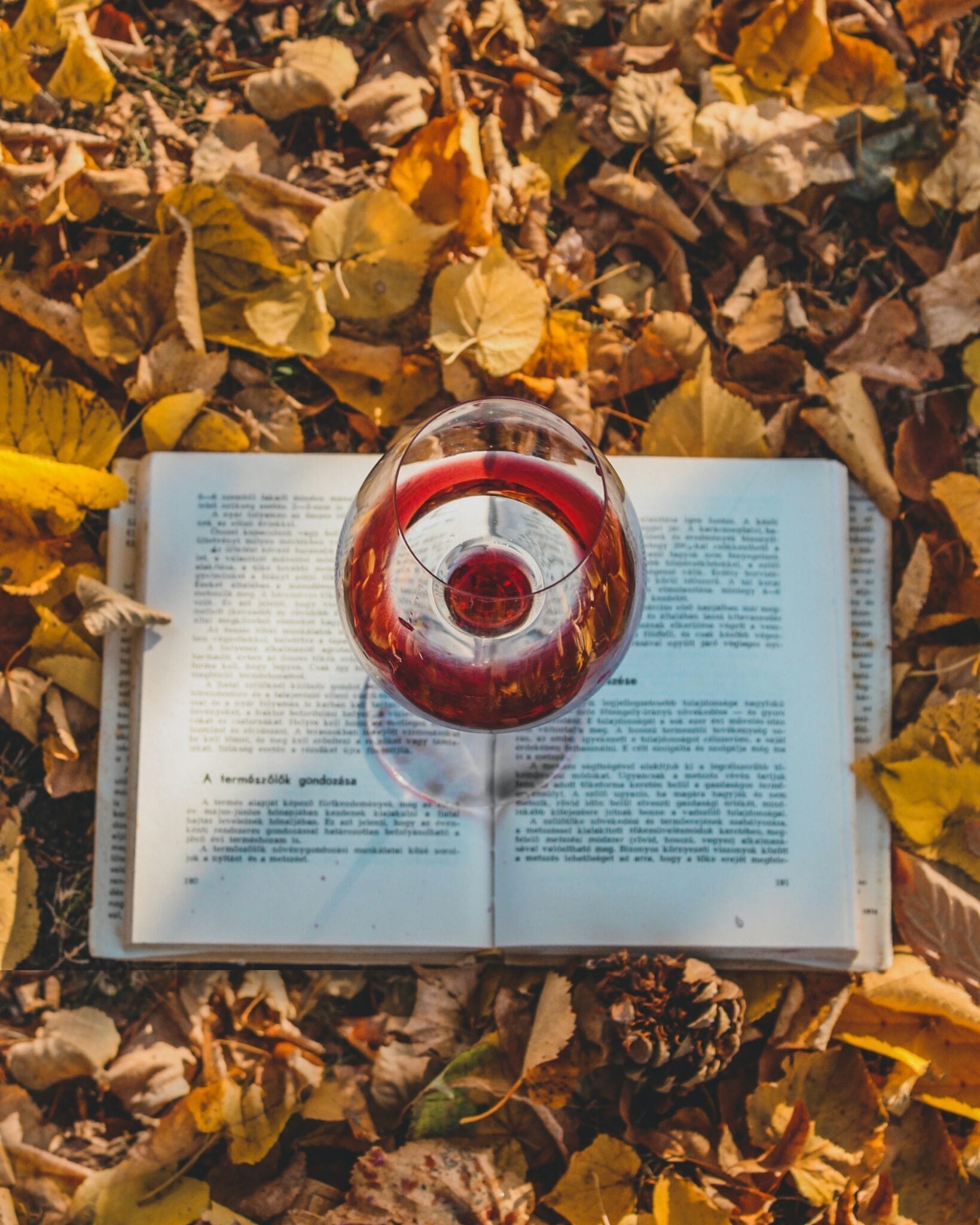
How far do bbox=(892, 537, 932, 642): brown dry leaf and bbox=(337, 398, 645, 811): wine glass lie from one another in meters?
0.38

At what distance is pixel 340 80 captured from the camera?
1136mm

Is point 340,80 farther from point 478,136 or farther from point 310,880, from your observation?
point 310,880

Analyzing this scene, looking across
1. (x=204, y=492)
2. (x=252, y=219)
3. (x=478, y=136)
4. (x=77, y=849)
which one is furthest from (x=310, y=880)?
(x=478, y=136)

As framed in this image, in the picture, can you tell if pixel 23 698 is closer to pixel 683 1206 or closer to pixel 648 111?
pixel 683 1206

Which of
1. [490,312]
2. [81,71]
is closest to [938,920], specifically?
[490,312]

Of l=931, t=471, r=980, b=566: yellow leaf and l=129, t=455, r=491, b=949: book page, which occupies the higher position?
l=931, t=471, r=980, b=566: yellow leaf

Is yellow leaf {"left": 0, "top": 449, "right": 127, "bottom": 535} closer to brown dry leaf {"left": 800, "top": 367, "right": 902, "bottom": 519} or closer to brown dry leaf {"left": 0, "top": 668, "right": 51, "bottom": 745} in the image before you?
brown dry leaf {"left": 0, "top": 668, "right": 51, "bottom": 745}

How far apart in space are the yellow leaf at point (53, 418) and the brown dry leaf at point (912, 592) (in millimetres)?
809

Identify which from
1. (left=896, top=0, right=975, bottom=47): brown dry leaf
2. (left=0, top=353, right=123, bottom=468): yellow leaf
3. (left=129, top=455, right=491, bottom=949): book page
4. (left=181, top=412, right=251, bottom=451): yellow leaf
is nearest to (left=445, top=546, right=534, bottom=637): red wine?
(left=129, top=455, right=491, bottom=949): book page

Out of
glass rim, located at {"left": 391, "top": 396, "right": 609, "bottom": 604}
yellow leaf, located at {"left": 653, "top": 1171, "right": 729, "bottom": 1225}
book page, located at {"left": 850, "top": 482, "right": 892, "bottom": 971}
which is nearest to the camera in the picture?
glass rim, located at {"left": 391, "top": 396, "right": 609, "bottom": 604}

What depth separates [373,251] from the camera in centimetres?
110

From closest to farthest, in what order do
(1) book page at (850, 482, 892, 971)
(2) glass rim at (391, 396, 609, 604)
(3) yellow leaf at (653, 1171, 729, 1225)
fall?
(2) glass rim at (391, 396, 609, 604), (3) yellow leaf at (653, 1171, 729, 1225), (1) book page at (850, 482, 892, 971)

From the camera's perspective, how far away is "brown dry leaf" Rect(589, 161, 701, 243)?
114 cm

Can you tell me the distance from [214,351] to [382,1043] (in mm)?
720
